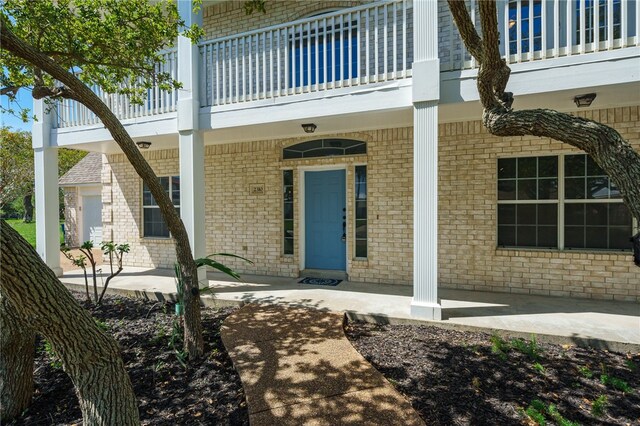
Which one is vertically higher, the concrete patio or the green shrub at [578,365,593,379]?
the concrete patio

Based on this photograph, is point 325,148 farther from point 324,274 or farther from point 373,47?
point 324,274

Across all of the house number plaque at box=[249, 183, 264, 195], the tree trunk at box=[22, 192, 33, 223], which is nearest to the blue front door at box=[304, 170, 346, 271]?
the house number plaque at box=[249, 183, 264, 195]

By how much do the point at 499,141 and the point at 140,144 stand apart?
714 cm

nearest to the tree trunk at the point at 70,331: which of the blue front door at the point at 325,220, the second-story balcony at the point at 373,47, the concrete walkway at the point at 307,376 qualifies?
the concrete walkway at the point at 307,376

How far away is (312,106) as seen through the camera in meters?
5.28

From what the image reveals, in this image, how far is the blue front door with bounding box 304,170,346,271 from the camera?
7.05 metres

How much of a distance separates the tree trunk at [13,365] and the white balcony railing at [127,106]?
4.13 metres

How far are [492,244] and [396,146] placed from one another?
2.46 metres

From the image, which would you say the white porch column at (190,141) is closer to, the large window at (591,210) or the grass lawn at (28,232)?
the large window at (591,210)

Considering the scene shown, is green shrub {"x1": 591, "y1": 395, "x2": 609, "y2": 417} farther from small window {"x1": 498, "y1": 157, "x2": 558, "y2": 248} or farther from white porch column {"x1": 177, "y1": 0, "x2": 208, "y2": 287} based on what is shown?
white porch column {"x1": 177, "y1": 0, "x2": 208, "y2": 287}

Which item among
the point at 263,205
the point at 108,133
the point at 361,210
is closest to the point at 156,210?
the point at 108,133

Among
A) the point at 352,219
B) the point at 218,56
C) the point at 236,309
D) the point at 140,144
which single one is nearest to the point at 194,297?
the point at 236,309

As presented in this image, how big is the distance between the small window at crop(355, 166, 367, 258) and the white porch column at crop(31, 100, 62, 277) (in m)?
6.47

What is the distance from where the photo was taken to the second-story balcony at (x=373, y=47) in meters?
4.20
